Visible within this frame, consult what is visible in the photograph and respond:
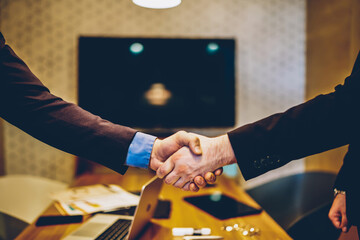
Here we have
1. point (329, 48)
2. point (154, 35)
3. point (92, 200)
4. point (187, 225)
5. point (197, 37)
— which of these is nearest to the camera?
point (187, 225)

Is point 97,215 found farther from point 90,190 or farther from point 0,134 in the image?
point 0,134

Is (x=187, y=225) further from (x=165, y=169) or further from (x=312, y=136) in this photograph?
(x=312, y=136)

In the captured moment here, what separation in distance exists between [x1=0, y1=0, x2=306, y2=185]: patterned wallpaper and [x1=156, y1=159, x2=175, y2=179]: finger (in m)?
2.29

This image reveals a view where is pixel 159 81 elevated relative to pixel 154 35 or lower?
lower

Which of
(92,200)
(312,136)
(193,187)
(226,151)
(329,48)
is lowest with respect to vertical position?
(92,200)

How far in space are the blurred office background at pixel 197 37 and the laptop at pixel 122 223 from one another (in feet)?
6.47

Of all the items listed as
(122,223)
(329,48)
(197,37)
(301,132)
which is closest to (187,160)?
(122,223)

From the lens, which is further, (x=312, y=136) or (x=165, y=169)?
(x=165, y=169)

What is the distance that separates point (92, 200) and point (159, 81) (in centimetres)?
189

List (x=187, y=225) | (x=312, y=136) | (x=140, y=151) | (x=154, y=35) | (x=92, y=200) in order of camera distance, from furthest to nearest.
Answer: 1. (x=154, y=35)
2. (x=92, y=200)
3. (x=140, y=151)
4. (x=187, y=225)
5. (x=312, y=136)

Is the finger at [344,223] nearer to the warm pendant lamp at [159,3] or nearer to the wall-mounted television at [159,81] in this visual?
the warm pendant lamp at [159,3]

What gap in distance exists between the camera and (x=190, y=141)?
1338 millimetres

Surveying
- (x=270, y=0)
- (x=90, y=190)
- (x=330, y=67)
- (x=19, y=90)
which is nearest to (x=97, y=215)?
(x=90, y=190)

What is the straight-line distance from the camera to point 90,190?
66.0 inches
